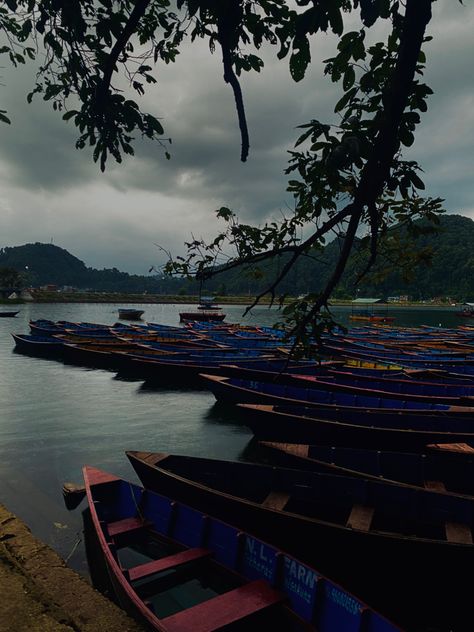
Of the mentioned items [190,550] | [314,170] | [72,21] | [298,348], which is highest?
[72,21]

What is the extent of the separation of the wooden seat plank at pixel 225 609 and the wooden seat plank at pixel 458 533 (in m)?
3.40

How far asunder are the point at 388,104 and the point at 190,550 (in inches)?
287

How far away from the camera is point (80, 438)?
677 inches

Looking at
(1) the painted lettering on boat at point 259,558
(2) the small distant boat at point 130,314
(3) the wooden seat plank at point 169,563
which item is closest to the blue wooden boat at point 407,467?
(1) the painted lettering on boat at point 259,558

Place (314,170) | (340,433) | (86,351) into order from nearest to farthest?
(314,170) → (340,433) → (86,351)

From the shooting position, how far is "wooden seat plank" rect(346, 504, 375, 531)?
25.1 feet

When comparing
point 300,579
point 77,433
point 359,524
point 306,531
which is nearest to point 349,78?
point 300,579

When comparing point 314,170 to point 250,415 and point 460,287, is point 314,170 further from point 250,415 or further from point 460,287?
point 460,287

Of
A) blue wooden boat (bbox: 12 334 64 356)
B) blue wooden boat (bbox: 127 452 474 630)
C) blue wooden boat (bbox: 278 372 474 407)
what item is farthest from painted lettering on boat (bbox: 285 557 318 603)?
blue wooden boat (bbox: 12 334 64 356)

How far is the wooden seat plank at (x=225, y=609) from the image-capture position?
5410 mm

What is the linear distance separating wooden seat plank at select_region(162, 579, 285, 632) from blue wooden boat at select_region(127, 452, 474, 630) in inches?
66.7

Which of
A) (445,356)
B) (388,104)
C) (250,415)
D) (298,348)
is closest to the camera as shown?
(388,104)

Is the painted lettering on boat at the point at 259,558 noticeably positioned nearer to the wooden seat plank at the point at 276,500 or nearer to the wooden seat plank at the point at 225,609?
the wooden seat plank at the point at 225,609

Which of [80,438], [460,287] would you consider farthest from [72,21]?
[460,287]
